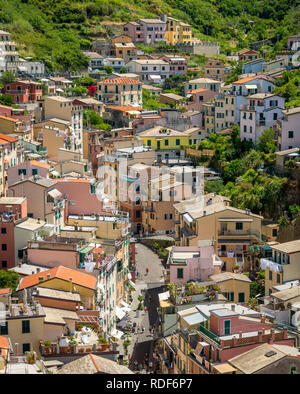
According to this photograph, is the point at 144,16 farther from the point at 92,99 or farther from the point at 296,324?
the point at 296,324

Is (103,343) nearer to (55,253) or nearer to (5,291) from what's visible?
(5,291)

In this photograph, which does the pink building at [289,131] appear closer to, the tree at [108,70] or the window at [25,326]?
the window at [25,326]

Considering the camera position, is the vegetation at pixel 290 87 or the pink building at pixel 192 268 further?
the vegetation at pixel 290 87

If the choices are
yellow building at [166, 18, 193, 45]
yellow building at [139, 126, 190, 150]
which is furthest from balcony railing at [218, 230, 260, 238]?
yellow building at [166, 18, 193, 45]

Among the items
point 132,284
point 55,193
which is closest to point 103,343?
point 132,284

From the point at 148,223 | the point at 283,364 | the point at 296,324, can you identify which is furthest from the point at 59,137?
the point at 283,364

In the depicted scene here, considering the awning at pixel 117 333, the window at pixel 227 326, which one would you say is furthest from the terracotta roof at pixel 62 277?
the window at pixel 227 326

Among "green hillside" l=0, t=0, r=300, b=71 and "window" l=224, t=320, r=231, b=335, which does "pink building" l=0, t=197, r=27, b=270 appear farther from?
"green hillside" l=0, t=0, r=300, b=71

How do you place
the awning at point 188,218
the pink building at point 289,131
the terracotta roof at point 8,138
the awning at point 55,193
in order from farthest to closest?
1. the pink building at point 289,131
2. the terracotta roof at point 8,138
3. the awning at point 188,218
4. the awning at point 55,193
